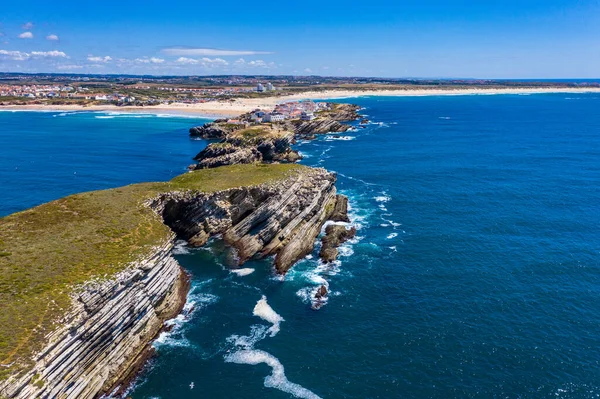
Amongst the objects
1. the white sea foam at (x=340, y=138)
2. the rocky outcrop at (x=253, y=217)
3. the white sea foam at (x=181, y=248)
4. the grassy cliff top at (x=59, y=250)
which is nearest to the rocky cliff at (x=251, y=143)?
the white sea foam at (x=340, y=138)

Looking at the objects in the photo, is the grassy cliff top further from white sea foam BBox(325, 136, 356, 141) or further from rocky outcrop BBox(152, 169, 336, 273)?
white sea foam BBox(325, 136, 356, 141)

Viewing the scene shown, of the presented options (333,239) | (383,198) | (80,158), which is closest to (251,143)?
(80,158)

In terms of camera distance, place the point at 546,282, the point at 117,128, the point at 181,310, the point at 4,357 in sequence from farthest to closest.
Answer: the point at 117,128, the point at 546,282, the point at 181,310, the point at 4,357

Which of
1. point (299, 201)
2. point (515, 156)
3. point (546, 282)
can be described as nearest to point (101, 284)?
point (299, 201)

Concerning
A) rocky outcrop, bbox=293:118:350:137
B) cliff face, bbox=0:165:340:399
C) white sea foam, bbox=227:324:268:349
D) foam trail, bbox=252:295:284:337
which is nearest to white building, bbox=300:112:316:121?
rocky outcrop, bbox=293:118:350:137

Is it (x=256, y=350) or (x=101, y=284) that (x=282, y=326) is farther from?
(x=101, y=284)

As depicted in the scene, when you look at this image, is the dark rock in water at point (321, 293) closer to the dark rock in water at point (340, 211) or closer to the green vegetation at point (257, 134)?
the dark rock in water at point (340, 211)
